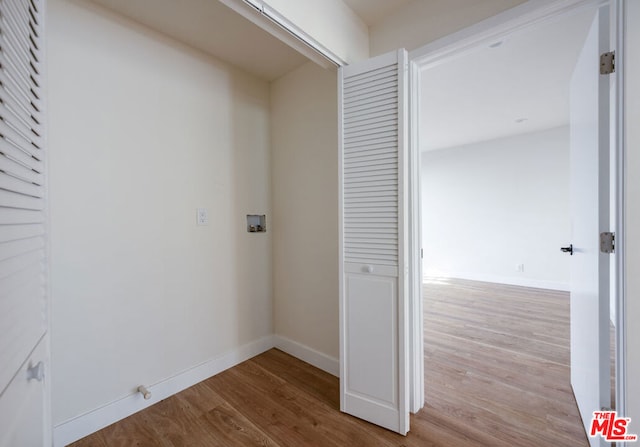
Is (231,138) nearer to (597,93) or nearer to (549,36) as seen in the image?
(597,93)

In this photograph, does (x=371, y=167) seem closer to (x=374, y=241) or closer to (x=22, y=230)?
(x=374, y=241)

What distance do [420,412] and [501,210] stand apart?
4646mm

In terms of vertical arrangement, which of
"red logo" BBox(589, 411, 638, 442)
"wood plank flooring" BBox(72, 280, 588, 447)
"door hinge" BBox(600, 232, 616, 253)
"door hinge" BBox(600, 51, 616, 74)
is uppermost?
"door hinge" BBox(600, 51, 616, 74)

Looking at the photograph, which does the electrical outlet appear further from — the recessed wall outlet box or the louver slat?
the louver slat

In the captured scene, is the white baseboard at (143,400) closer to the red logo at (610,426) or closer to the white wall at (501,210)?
the red logo at (610,426)

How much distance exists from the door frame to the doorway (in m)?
0.71

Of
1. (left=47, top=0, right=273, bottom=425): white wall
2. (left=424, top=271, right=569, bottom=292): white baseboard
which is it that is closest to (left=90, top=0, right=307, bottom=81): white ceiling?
(left=47, top=0, right=273, bottom=425): white wall

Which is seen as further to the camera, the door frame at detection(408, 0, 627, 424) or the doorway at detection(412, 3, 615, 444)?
the doorway at detection(412, 3, 615, 444)

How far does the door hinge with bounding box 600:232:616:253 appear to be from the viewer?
120 cm

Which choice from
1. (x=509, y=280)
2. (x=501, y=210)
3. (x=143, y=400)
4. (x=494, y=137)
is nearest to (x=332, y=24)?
(x=143, y=400)

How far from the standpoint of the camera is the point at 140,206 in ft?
5.95

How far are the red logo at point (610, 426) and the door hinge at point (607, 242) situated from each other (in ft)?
2.29

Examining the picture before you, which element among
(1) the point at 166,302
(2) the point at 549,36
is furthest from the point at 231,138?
(2) the point at 549,36

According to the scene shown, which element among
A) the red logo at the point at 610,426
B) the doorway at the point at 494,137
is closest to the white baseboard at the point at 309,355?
the doorway at the point at 494,137
